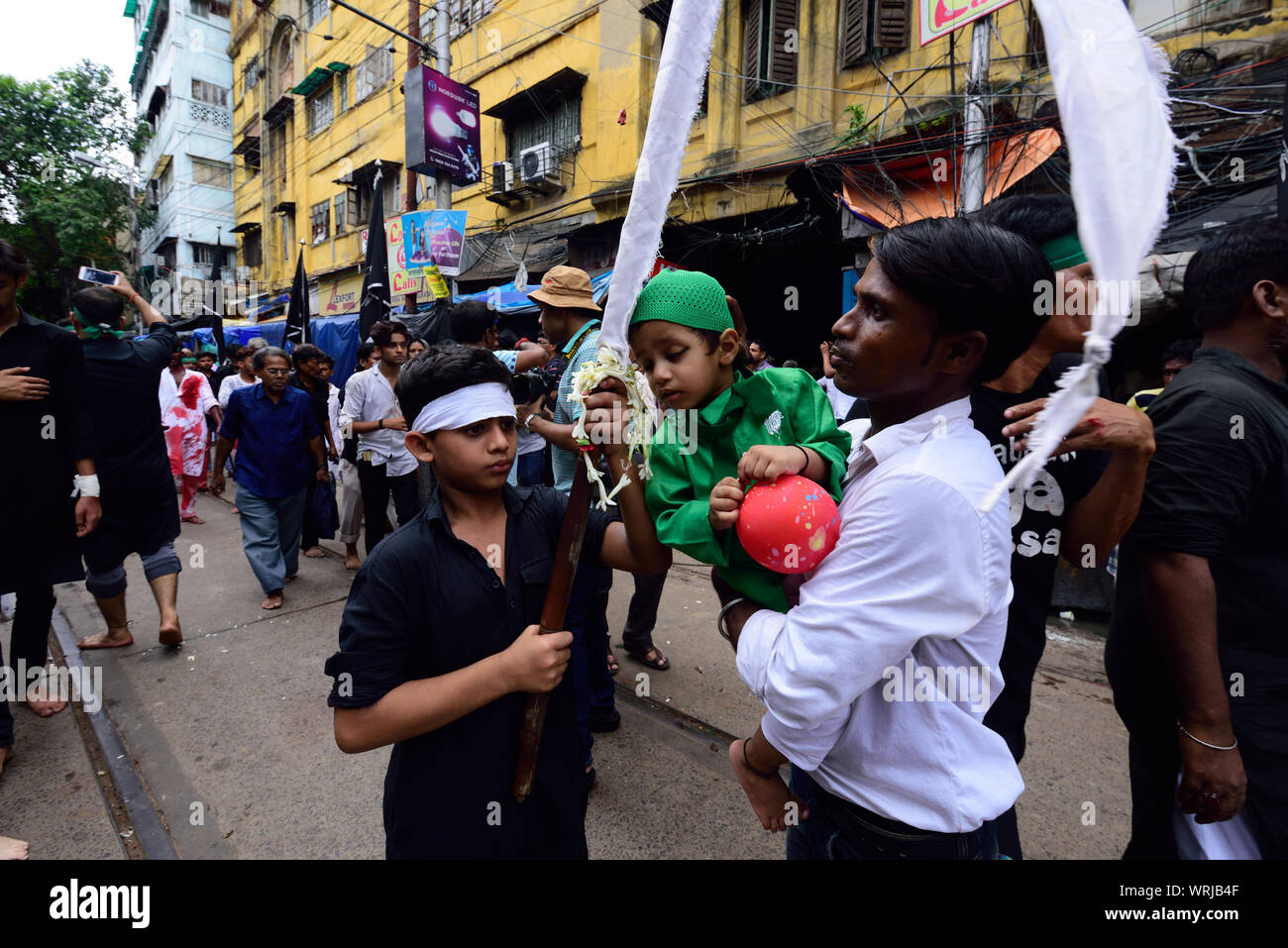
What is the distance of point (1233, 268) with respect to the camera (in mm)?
1611

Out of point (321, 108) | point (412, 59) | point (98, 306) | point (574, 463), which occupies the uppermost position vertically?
point (321, 108)

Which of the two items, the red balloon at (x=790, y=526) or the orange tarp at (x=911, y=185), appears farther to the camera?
the orange tarp at (x=911, y=185)

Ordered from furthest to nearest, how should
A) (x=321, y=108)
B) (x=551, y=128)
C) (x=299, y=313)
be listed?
(x=321, y=108)
(x=551, y=128)
(x=299, y=313)

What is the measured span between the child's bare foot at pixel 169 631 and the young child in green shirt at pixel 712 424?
407cm

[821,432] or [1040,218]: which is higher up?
[1040,218]

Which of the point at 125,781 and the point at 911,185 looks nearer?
the point at 125,781

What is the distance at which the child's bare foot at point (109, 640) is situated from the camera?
4020 millimetres

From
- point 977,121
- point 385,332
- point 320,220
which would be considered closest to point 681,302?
point 385,332

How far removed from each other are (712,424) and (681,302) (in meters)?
0.28

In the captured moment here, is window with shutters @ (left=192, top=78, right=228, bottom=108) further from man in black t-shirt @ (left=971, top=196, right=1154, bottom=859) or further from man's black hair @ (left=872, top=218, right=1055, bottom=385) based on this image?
man's black hair @ (left=872, top=218, right=1055, bottom=385)

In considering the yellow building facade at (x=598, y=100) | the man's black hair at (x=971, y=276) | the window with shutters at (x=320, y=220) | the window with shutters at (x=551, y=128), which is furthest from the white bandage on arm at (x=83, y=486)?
the window with shutters at (x=320, y=220)

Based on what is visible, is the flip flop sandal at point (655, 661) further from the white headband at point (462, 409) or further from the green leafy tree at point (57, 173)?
the green leafy tree at point (57, 173)

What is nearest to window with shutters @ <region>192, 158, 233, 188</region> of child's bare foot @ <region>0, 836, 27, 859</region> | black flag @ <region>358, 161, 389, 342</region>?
black flag @ <region>358, 161, 389, 342</region>

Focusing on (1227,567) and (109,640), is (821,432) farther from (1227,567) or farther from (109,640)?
(109,640)
